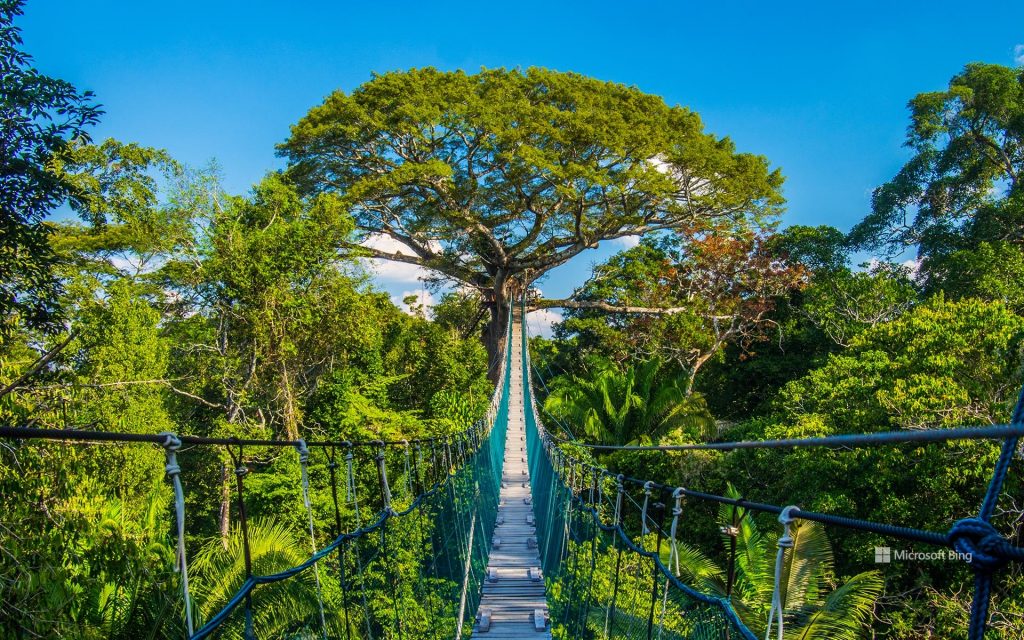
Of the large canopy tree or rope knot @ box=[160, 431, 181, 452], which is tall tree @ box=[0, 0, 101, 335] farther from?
the large canopy tree

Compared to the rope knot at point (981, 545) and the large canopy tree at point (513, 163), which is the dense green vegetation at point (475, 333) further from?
the rope knot at point (981, 545)

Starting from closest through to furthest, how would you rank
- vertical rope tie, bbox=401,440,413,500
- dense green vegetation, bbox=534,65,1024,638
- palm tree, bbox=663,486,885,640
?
vertical rope tie, bbox=401,440,413,500 < palm tree, bbox=663,486,885,640 < dense green vegetation, bbox=534,65,1024,638

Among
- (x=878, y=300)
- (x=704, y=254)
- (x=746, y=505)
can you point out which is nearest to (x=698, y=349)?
(x=704, y=254)

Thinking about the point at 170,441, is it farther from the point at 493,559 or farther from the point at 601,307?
the point at 601,307

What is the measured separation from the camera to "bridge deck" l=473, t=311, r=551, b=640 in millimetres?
3846

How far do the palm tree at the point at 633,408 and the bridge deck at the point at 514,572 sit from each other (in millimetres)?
1622

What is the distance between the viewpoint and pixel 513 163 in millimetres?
9633

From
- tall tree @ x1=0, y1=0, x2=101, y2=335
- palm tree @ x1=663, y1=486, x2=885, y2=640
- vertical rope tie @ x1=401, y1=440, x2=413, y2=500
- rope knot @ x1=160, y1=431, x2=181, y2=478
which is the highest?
tall tree @ x1=0, y1=0, x2=101, y2=335

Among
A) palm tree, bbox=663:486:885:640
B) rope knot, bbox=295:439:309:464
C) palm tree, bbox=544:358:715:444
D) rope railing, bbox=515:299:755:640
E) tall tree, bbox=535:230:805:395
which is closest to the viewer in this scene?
rope knot, bbox=295:439:309:464

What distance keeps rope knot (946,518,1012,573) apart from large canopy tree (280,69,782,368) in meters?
8.85

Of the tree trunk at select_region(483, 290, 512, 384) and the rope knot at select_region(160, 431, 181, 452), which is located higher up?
the tree trunk at select_region(483, 290, 512, 384)

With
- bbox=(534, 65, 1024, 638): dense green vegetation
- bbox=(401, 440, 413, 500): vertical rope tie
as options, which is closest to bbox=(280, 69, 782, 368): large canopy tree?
bbox=(534, 65, 1024, 638): dense green vegetation

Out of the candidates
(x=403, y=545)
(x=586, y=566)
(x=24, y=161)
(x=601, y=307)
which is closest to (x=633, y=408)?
(x=601, y=307)

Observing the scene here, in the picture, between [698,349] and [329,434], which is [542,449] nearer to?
[329,434]
